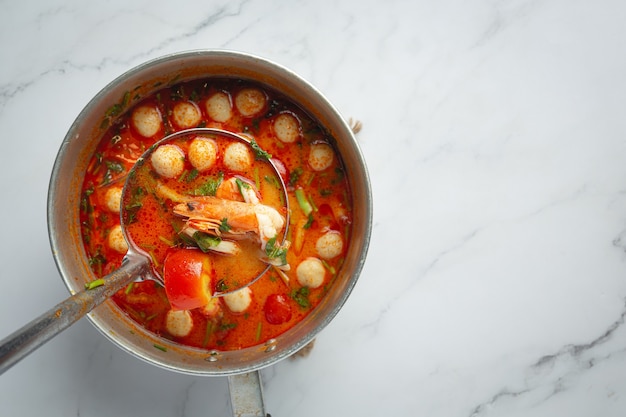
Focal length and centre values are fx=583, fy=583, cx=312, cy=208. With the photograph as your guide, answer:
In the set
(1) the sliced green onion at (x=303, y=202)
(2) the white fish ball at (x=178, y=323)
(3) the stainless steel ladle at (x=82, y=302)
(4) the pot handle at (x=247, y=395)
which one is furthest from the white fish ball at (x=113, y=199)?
(4) the pot handle at (x=247, y=395)

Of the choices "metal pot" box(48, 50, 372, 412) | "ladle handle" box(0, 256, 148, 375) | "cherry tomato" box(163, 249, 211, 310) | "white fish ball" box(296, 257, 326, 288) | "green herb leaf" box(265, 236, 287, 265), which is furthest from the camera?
"white fish ball" box(296, 257, 326, 288)

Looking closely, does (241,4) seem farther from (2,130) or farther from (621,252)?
(621,252)

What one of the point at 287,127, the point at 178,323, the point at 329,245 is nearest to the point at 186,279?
the point at 178,323

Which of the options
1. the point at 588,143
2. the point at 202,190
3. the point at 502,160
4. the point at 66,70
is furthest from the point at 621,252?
the point at 66,70

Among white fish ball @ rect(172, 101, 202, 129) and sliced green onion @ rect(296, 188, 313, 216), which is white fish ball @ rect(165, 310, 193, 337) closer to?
sliced green onion @ rect(296, 188, 313, 216)

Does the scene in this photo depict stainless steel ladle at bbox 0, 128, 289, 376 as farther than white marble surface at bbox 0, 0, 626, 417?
No

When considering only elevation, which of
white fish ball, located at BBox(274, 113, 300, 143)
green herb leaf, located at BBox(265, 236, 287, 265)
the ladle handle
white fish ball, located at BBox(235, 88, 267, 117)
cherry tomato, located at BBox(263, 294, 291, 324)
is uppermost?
white fish ball, located at BBox(235, 88, 267, 117)

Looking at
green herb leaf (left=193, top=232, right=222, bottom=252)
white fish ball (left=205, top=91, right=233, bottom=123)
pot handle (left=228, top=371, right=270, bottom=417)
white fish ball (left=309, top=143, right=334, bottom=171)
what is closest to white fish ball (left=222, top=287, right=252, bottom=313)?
pot handle (left=228, top=371, right=270, bottom=417)
